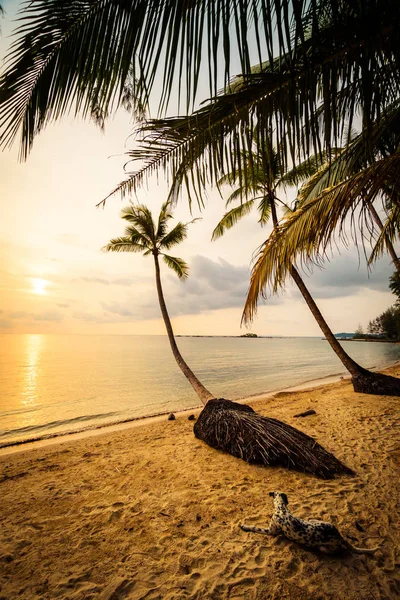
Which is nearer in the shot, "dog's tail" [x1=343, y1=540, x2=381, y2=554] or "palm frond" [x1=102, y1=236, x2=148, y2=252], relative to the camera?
"dog's tail" [x1=343, y1=540, x2=381, y2=554]

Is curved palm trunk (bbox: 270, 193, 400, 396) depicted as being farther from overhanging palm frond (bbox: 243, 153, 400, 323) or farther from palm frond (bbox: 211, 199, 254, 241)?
overhanging palm frond (bbox: 243, 153, 400, 323)

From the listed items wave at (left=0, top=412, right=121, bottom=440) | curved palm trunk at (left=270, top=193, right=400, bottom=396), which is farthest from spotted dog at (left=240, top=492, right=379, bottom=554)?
wave at (left=0, top=412, right=121, bottom=440)

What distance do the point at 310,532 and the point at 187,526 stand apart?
4.90ft

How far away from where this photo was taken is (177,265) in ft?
42.3

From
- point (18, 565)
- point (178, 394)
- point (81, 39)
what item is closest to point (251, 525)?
point (18, 565)

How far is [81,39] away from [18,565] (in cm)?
454

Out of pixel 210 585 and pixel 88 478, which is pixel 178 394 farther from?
pixel 210 585

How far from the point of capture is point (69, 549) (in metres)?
3.02

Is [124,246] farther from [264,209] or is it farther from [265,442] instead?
[265,442]

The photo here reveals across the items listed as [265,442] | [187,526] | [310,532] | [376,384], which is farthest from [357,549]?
[376,384]

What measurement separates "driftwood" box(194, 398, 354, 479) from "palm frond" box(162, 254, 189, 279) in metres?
7.91

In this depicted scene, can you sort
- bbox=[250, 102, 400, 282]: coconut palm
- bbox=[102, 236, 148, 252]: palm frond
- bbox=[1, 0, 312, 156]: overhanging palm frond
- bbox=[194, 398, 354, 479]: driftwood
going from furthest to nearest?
bbox=[102, 236, 148, 252]: palm frond < bbox=[194, 398, 354, 479]: driftwood < bbox=[250, 102, 400, 282]: coconut palm < bbox=[1, 0, 312, 156]: overhanging palm frond

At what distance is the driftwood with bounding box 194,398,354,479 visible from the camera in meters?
4.43

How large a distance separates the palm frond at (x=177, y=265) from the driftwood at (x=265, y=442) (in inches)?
311
